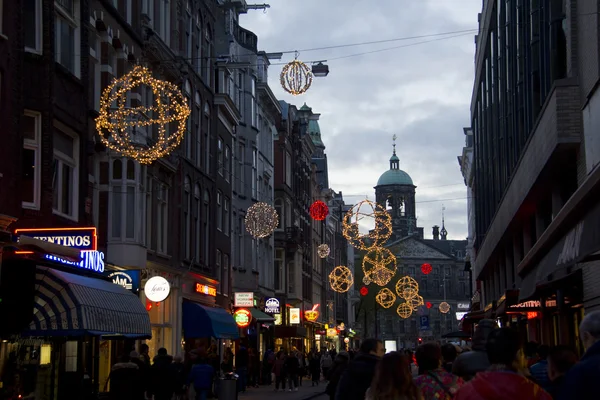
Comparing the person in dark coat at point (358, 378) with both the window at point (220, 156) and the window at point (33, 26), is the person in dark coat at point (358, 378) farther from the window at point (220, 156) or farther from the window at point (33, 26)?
the window at point (220, 156)

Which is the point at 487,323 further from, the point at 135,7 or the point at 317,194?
the point at 317,194

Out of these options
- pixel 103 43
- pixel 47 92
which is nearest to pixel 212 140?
pixel 103 43

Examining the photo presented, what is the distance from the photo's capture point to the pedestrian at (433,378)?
9.02 meters

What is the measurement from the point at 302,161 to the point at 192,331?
40.9 meters

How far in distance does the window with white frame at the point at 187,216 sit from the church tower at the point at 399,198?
481 ft

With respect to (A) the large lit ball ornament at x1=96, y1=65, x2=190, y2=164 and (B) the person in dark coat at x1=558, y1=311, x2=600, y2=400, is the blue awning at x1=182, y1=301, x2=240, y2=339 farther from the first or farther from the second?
(B) the person in dark coat at x1=558, y1=311, x2=600, y2=400

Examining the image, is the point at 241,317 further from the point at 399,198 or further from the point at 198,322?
the point at 399,198

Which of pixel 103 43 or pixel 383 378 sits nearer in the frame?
pixel 383 378

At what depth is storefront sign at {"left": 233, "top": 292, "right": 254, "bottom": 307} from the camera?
1694 inches

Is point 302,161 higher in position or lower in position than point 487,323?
higher

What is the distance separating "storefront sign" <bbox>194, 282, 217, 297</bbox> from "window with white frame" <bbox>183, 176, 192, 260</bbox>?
49.2 inches

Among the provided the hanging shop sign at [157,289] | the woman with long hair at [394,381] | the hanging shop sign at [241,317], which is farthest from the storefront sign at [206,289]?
the woman with long hair at [394,381]

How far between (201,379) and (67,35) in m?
8.08

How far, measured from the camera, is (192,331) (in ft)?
116
